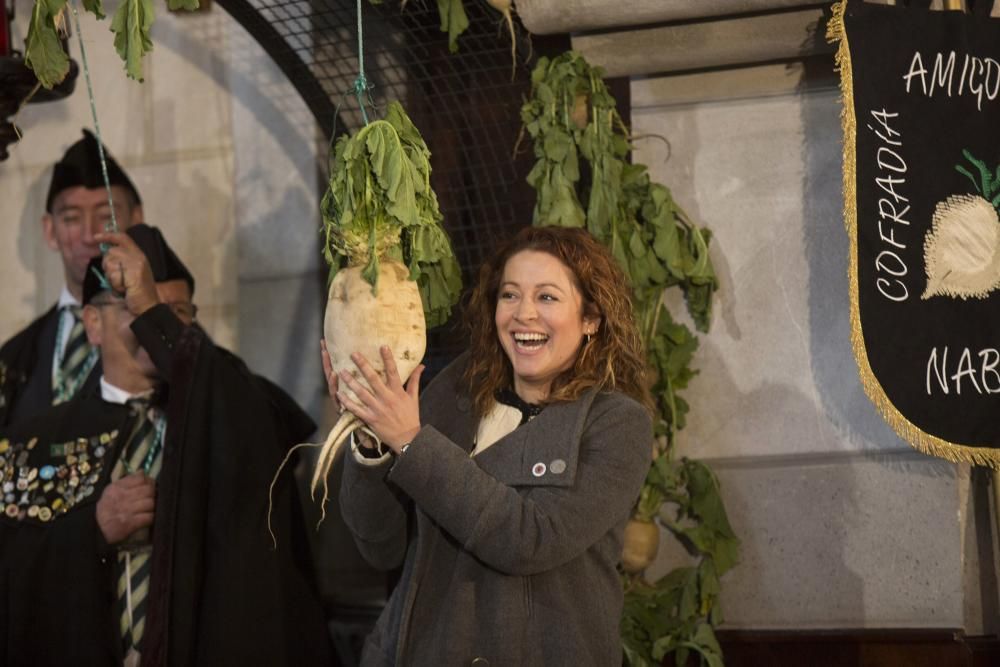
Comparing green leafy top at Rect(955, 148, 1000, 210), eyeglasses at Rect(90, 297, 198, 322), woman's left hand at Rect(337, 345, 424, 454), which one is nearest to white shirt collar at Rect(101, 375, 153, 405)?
eyeglasses at Rect(90, 297, 198, 322)

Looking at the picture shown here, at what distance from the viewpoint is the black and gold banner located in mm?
3637

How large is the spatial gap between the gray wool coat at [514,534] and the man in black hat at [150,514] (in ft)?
Answer: 2.58

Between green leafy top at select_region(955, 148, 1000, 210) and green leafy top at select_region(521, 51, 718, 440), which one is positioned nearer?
green leafy top at select_region(955, 148, 1000, 210)

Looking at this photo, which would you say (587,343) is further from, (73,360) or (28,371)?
(28,371)

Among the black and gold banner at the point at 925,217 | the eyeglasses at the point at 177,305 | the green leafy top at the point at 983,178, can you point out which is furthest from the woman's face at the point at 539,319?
the eyeglasses at the point at 177,305

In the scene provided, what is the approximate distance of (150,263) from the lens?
428cm

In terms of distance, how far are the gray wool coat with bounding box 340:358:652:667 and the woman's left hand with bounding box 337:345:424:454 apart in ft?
0.11

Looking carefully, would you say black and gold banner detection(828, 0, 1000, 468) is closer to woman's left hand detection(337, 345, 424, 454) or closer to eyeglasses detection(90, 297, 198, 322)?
woman's left hand detection(337, 345, 424, 454)

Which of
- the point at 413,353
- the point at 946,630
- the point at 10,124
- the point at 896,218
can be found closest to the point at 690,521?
the point at 946,630

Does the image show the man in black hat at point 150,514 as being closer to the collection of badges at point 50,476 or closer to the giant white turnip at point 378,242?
the collection of badges at point 50,476

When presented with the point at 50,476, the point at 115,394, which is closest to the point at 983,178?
the point at 115,394

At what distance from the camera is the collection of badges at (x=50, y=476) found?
4.05 meters

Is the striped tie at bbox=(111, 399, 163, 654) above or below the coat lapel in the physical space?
below

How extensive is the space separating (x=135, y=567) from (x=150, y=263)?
0.88 metres
